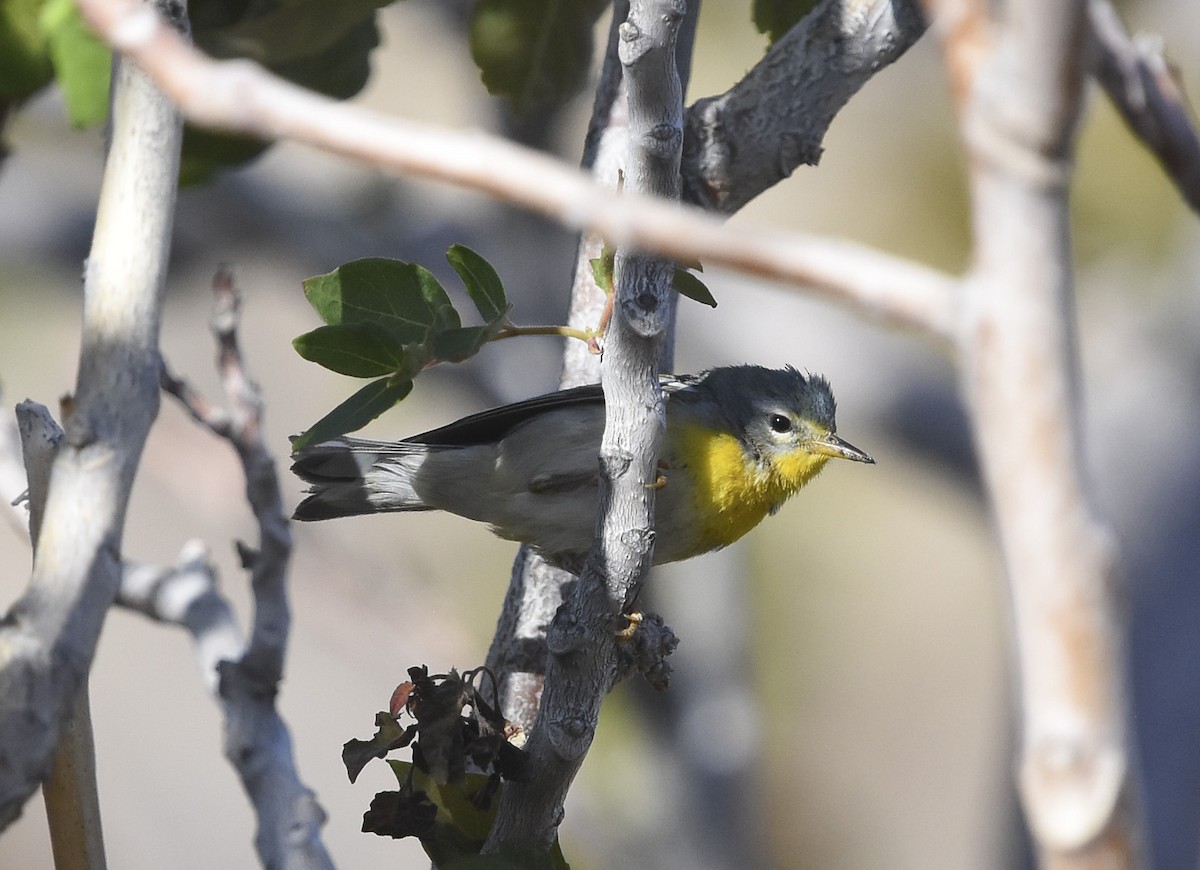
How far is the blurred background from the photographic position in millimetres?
4480

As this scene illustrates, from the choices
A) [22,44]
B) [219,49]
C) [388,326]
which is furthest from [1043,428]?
[22,44]

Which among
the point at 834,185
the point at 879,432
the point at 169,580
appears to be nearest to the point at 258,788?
the point at 169,580

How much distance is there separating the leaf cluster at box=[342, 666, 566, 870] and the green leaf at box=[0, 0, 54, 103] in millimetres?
1504

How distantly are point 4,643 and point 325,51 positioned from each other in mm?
1669

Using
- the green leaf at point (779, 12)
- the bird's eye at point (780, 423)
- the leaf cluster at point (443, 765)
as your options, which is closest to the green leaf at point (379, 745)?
the leaf cluster at point (443, 765)

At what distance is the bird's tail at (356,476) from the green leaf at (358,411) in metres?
0.86

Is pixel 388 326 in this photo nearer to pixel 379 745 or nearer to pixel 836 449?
pixel 379 745

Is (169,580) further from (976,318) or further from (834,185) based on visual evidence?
(834,185)

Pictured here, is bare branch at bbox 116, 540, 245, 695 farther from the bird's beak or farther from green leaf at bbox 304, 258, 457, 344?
the bird's beak

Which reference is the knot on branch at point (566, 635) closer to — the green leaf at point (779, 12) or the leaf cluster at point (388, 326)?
the leaf cluster at point (388, 326)

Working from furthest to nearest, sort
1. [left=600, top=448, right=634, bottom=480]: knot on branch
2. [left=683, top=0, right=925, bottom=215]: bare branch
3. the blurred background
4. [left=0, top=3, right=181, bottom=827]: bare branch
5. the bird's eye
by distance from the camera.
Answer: the blurred background
the bird's eye
[left=683, top=0, right=925, bottom=215]: bare branch
[left=600, top=448, right=634, bottom=480]: knot on branch
[left=0, top=3, right=181, bottom=827]: bare branch

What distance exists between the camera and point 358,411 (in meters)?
1.51

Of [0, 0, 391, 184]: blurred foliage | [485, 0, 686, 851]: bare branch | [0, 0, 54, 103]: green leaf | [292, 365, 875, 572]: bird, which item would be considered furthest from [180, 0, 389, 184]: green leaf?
[485, 0, 686, 851]: bare branch

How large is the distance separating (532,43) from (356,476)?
0.90 meters
